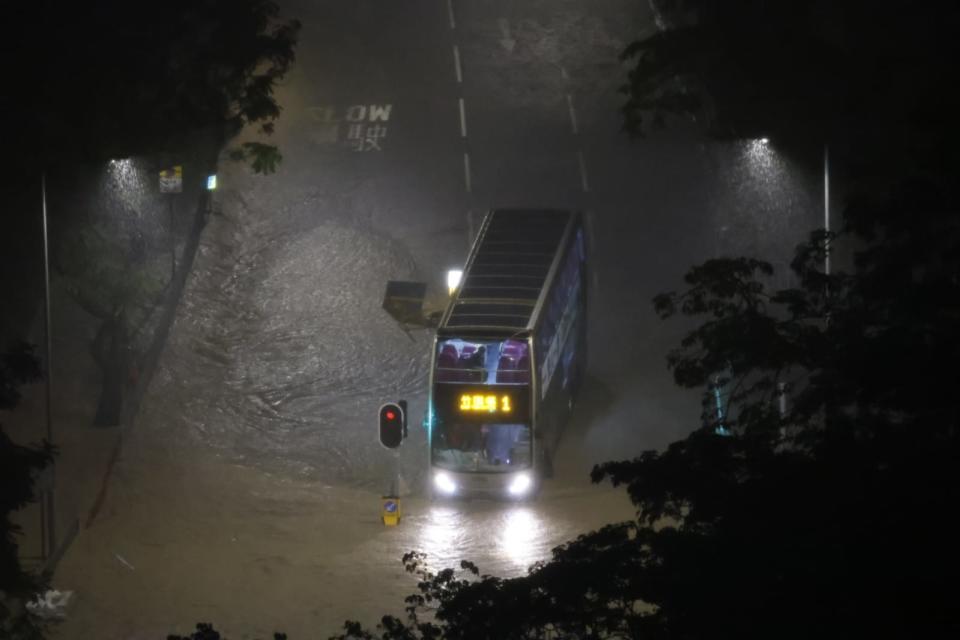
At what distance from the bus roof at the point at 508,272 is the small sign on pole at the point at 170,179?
947 centimetres

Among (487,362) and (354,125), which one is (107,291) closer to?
(487,362)

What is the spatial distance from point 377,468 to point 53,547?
8.05 meters

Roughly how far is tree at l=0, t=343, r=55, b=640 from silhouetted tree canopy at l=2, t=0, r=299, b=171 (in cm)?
1719

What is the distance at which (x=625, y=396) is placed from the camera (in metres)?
31.2

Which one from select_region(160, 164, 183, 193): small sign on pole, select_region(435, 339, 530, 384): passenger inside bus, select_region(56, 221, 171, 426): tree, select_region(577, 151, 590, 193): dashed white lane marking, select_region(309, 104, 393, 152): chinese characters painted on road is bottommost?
select_region(435, 339, 530, 384): passenger inside bus

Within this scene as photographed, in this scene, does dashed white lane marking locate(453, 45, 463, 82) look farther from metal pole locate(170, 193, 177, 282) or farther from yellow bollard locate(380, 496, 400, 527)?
yellow bollard locate(380, 496, 400, 527)

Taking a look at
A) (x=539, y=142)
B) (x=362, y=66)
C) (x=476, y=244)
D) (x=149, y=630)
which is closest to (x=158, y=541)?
(x=149, y=630)

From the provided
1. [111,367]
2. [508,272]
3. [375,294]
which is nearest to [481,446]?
[508,272]

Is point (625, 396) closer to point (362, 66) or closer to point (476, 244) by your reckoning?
point (476, 244)

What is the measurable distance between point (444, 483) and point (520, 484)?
149 cm

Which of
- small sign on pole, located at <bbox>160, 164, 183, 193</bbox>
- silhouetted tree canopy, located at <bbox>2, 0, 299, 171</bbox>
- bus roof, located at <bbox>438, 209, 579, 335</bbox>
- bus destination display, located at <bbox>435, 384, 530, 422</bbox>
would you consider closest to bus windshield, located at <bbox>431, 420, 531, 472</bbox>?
bus destination display, located at <bbox>435, 384, 530, 422</bbox>

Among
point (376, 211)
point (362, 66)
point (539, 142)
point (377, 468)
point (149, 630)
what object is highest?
point (362, 66)

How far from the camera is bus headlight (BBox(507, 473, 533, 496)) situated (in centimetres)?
2547

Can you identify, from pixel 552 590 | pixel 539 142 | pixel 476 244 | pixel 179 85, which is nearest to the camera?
pixel 552 590
